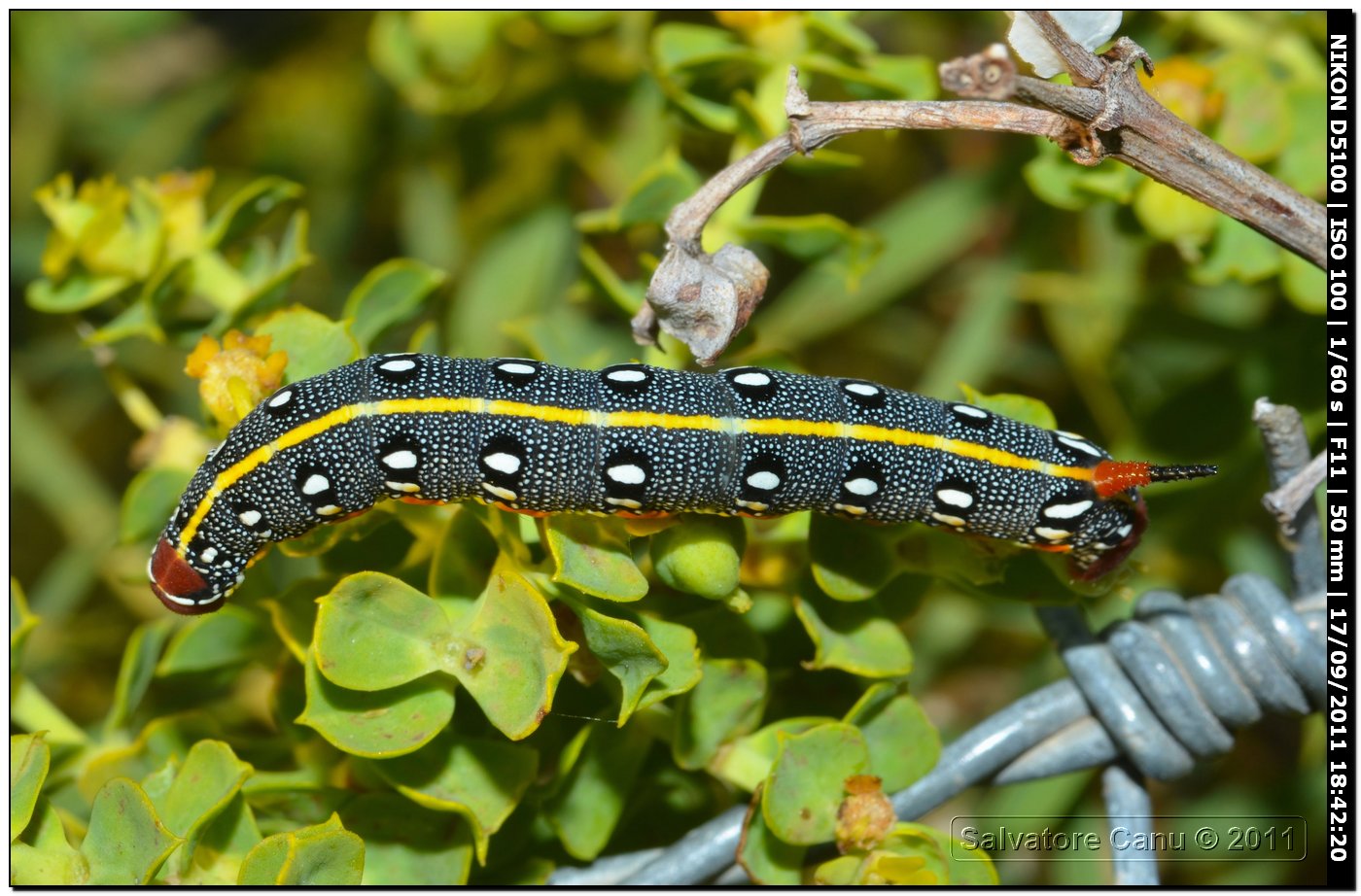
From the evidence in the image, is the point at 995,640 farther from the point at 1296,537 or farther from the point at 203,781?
the point at 203,781

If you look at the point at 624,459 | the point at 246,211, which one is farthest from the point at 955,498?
the point at 246,211

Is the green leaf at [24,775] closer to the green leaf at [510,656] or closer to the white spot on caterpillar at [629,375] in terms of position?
the green leaf at [510,656]

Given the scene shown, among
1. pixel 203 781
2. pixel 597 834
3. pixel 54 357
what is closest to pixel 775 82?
pixel 597 834

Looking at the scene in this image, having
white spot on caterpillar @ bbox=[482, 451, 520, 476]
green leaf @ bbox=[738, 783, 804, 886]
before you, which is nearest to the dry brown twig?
white spot on caterpillar @ bbox=[482, 451, 520, 476]

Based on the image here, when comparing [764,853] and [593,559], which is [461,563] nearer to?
[593,559]

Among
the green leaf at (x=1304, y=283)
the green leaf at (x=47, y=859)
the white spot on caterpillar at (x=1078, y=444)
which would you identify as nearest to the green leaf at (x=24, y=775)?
the green leaf at (x=47, y=859)

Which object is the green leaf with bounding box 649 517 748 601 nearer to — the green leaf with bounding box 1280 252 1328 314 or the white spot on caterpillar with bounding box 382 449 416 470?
the white spot on caterpillar with bounding box 382 449 416 470
